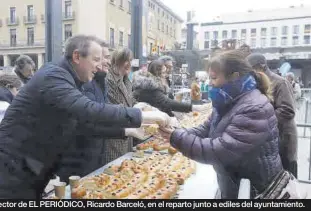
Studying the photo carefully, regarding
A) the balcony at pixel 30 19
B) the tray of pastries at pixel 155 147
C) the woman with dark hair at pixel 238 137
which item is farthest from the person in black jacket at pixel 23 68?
the balcony at pixel 30 19

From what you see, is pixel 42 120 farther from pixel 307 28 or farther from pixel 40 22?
pixel 40 22

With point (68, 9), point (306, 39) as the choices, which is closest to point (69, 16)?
point (68, 9)

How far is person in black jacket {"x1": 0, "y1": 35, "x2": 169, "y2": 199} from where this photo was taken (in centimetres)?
156

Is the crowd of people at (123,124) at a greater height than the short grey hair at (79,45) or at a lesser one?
lesser

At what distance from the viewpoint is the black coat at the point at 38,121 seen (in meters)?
1.56

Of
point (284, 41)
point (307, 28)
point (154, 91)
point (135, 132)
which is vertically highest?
point (307, 28)

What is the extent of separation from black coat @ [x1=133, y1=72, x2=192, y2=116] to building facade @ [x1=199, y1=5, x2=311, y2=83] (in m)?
18.4

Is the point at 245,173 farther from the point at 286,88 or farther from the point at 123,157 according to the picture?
the point at 286,88

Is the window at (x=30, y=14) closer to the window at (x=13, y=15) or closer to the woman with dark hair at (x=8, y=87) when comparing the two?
the window at (x=13, y=15)

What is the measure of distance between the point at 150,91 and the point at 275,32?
110 ft

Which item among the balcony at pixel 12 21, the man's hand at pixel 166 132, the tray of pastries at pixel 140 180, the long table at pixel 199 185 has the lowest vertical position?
the long table at pixel 199 185

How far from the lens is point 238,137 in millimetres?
1493

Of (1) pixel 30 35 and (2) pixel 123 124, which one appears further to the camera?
(1) pixel 30 35

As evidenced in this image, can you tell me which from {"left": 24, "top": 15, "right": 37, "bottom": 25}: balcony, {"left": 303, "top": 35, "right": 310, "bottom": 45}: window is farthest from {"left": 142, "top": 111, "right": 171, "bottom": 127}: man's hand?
{"left": 24, "top": 15, "right": 37, "bottom": 25}: balcony
